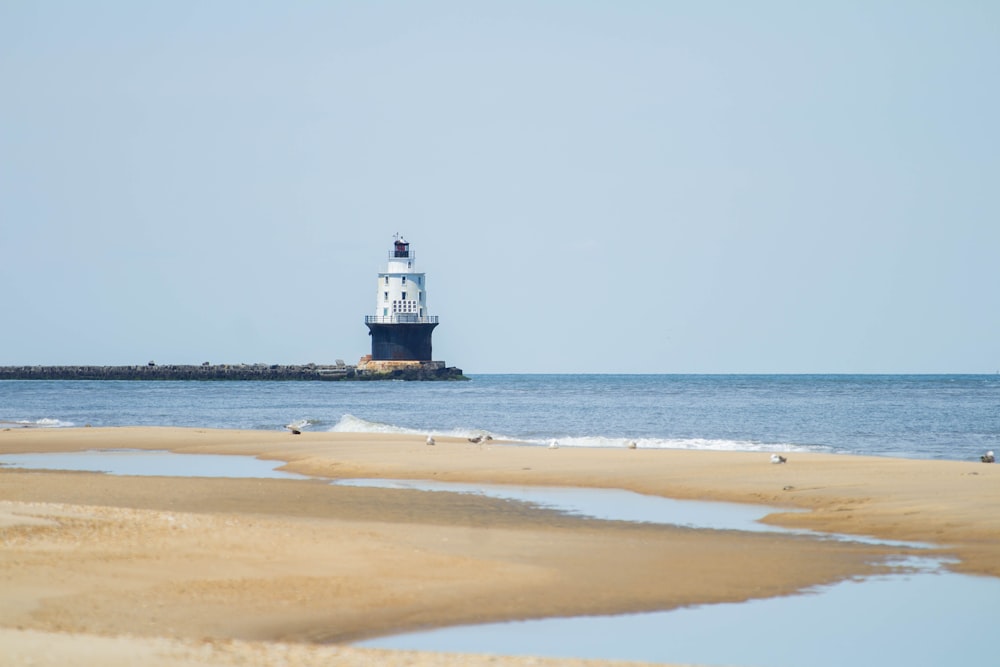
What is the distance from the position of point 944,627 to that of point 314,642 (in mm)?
5688

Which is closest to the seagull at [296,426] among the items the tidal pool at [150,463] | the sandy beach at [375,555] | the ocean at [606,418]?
the ocean at [606,418]

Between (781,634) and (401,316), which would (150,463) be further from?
(401,316)

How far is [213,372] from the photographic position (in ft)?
439

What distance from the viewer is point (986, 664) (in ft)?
33.4

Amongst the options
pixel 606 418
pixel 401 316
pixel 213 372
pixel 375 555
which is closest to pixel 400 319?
pixel 401 316

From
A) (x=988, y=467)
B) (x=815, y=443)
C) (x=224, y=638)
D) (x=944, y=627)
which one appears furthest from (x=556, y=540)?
(x=815, y=443)

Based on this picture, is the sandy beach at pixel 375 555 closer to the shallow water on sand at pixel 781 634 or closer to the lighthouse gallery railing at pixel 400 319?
the shallow water on sand at pixel 781 634

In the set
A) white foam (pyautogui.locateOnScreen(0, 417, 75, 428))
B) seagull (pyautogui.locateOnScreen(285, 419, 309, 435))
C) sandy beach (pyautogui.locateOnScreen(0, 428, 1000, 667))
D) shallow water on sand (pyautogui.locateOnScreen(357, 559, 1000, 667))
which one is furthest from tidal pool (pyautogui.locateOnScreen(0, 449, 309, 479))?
white foam (pyautogui.locateOnScreen(0, 417, 75, 428))

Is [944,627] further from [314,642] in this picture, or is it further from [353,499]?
[353,499]

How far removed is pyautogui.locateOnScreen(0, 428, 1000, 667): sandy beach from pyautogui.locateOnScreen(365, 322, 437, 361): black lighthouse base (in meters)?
87.9

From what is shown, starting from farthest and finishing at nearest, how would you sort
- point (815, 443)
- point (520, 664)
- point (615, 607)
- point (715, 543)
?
point (815, 443) → point (715, 543) → point (615, 607) → point (520, 664)

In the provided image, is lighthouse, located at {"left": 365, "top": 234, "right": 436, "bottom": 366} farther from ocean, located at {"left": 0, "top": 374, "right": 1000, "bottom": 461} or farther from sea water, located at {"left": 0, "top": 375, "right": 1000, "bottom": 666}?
ocean, located at {"left": 0, "top": 374, "right": 1000, "bottom": 461}

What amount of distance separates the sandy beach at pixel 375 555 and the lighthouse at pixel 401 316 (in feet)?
273

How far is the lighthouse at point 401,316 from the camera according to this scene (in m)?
109
